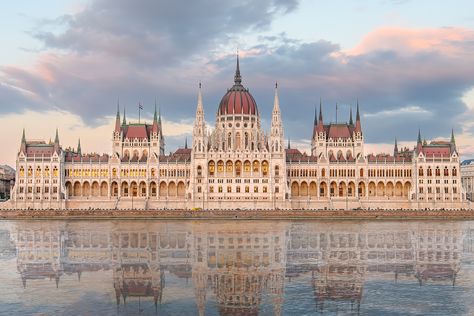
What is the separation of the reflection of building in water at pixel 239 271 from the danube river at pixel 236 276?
0.20ft

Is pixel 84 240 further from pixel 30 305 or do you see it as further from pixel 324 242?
pixel 30 305

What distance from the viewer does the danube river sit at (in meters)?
28.1

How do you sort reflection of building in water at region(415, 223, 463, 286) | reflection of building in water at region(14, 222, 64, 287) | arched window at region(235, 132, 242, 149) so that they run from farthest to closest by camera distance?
arched window at region(235, 132, 242, 149) → reflection of building in water at region(14, 222, 64, 287) → reflection of building in water at region(415, 223, 463, 286)

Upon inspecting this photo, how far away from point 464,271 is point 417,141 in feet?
339

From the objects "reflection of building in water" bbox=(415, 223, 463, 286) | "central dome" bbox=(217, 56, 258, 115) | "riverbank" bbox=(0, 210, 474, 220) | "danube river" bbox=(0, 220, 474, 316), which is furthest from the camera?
"central dome" bbox=(217, 56, 258, 115)

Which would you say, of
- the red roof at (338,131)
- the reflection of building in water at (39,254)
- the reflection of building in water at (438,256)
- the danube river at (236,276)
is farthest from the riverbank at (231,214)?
the danube river at (236,276)

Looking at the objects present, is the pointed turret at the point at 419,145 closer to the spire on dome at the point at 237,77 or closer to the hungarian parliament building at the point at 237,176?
the hungarian parliament building at the point at 237,176

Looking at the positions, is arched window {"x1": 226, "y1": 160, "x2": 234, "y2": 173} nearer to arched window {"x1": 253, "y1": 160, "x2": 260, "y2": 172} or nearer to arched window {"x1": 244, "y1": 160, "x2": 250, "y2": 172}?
arched window {"x1": 244, "y1": 160, "x2": 250, "y2": 172}

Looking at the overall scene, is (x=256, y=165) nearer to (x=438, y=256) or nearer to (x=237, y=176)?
(x=237, y=176)

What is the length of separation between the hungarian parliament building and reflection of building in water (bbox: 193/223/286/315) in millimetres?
66910

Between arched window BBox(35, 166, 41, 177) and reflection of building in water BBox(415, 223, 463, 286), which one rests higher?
arched window BBox(35, 166, 41, 177)

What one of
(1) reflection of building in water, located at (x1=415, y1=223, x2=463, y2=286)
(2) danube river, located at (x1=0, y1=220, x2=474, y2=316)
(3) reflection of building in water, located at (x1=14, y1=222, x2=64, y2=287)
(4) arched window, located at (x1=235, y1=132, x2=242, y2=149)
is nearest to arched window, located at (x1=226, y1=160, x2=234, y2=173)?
(4) arched window, located at (x1=235, y1=132, x2=242, y2=149)

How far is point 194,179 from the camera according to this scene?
426 ft

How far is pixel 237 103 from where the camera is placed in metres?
144
